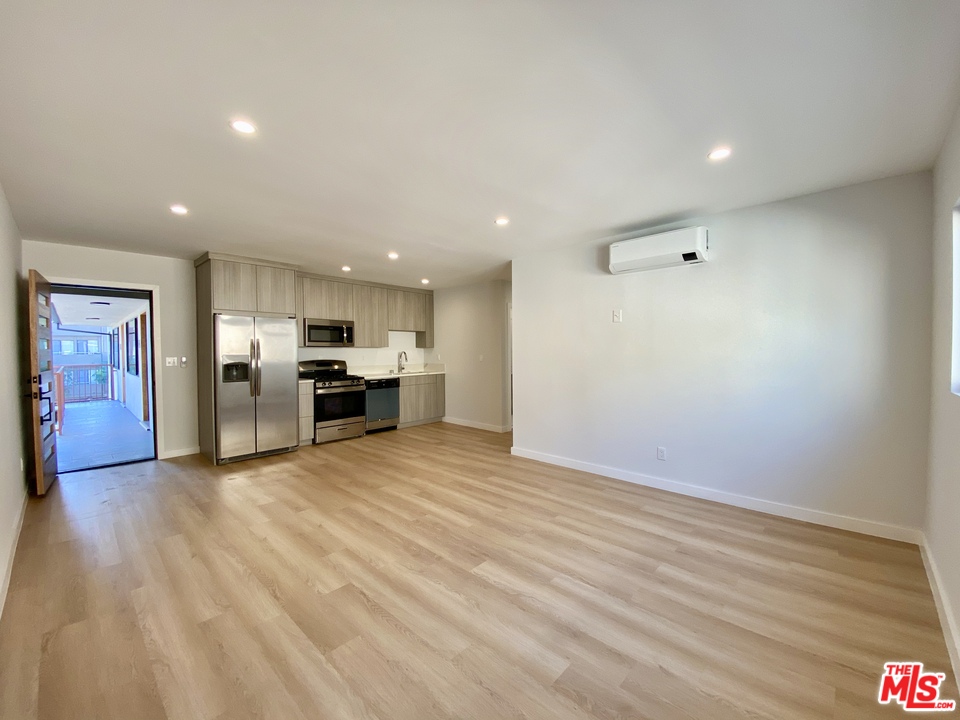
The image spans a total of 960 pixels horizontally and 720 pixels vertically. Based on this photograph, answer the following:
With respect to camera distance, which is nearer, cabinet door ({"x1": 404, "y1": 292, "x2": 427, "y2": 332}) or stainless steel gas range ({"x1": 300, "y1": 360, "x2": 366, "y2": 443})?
stainless steel gas range ({"x1": 300, "y1": 360, "x2": 366, "y2": 443})

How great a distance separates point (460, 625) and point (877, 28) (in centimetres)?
299

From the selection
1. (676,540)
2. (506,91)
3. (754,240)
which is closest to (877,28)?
(506,91)

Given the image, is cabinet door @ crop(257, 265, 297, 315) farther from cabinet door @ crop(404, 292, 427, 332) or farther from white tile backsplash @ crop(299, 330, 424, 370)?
cabinet door @ crop(404, 292, 427, 332)

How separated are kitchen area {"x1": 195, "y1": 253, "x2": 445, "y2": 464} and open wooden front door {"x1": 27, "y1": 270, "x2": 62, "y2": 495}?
1.31m

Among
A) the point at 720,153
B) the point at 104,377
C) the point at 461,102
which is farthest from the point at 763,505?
the point at 104,377

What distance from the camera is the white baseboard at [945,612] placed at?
1564 millimetres

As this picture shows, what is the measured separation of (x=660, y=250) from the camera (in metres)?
3.37

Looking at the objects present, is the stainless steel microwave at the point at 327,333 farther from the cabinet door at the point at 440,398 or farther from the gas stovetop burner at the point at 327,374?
the cabinet door at the point at 440,398

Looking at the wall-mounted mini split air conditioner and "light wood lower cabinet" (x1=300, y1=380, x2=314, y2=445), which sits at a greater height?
the wall-mounted mini split air conditioner

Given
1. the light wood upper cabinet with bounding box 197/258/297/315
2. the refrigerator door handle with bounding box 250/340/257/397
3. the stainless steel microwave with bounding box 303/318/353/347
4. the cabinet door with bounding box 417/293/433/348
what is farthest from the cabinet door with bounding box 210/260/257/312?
the cabinet door with bounding box 417/293/433/348

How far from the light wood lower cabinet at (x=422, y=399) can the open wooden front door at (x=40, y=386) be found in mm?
4134

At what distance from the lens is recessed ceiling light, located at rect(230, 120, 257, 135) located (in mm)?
1894

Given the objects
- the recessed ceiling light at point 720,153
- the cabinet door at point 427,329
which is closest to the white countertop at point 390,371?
the cabinet door at point 427,329

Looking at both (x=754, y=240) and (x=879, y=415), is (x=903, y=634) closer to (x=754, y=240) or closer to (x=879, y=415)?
(x=879, y=415)
